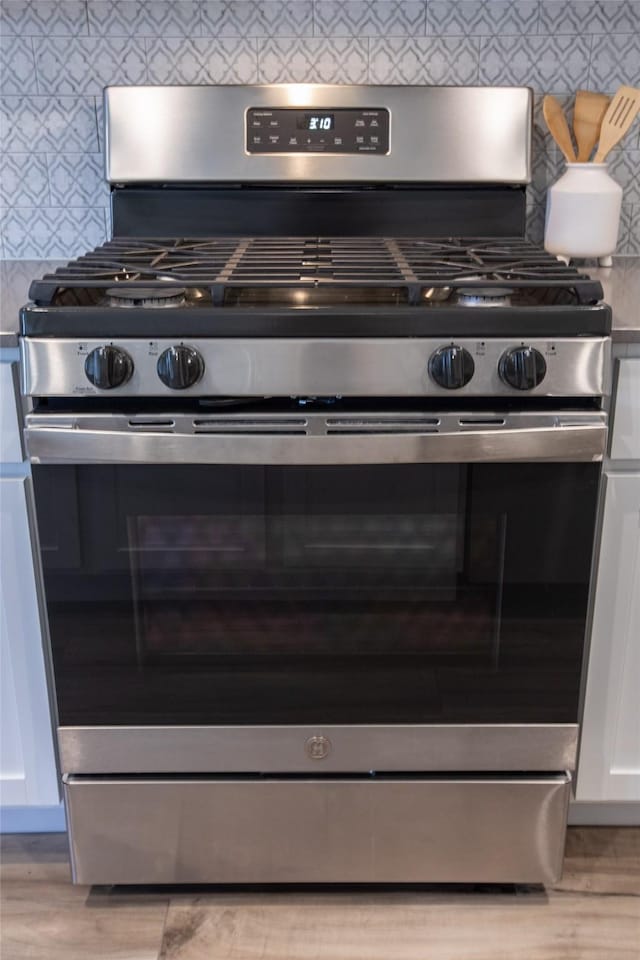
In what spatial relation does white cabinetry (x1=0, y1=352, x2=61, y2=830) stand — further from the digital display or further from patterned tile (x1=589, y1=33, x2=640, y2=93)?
patterned tile (x1=589, y1=33, x2=640, y2=93)

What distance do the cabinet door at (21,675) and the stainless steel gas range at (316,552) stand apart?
0.08 meters

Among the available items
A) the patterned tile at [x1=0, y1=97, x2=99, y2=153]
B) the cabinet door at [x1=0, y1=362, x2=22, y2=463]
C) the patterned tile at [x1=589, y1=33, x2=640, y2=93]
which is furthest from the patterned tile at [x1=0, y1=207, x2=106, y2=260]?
the patterned tile at [x1=589, y1=33, x2=640, y2=93]

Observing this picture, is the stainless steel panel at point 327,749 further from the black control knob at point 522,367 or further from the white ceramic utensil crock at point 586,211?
the white ceramic utensil crock at point 586,211

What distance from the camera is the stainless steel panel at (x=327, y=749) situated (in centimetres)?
139

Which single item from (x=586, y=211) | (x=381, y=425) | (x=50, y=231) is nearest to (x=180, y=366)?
(x=381, y=425)

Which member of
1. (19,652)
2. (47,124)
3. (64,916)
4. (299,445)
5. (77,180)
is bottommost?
(64,916)

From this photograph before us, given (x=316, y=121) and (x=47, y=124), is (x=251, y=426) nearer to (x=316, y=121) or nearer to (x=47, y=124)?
(x=316, y=121)

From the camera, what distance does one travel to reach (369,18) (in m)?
1.78

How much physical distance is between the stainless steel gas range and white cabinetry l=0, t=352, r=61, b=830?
3.1 inches

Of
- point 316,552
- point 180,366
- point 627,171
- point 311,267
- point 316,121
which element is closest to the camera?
point 180,366

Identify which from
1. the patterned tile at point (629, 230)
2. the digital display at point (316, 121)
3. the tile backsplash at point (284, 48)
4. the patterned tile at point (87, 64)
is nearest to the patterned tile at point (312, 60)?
the tile backsplash at point (284, 48)

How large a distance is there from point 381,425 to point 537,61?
962 millimetres

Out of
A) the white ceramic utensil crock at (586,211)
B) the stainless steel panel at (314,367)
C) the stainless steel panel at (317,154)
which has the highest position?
the stainless steel panel at (317,154)

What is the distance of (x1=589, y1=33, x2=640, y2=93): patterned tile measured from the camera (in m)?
1.80
